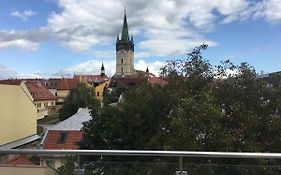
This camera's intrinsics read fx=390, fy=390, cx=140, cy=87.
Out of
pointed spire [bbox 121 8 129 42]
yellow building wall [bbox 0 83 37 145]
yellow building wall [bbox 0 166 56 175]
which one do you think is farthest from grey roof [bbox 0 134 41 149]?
pointed spire [bbox 121 8 129 42]

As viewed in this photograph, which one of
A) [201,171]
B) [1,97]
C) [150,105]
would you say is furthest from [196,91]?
[1,97]

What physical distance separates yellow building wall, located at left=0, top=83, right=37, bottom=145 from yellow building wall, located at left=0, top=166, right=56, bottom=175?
2967 cm

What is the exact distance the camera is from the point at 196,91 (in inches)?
579

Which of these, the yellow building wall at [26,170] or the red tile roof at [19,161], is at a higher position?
the red tile roof at [19,161]

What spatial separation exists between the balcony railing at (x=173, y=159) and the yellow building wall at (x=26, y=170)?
181 mm

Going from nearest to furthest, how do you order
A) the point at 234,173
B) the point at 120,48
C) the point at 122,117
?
the point at 234,173 → the point at 122,117 → the point at 120,48

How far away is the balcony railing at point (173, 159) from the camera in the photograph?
3754 mm

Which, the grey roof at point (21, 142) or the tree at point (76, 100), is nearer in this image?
the grey roof at point (21, 142)

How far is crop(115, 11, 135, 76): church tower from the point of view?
117 metres

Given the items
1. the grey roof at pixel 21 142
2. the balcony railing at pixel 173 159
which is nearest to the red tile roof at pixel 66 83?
the grey roof at pixel 21 142

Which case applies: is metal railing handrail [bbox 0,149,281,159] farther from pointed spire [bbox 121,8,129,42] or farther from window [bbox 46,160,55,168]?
pointed spire [bbox 121,8,129,42]

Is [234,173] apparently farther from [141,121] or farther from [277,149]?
[141,121]

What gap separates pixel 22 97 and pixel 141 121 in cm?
2511

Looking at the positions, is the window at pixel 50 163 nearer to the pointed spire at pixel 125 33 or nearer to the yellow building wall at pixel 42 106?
the yellow building wall at pixel 42 106
